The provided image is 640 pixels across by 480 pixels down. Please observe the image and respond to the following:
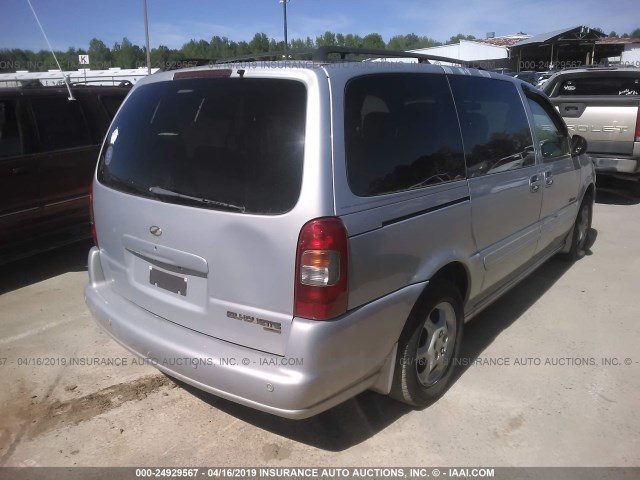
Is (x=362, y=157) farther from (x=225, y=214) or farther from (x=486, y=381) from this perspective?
(x=486, y=381)

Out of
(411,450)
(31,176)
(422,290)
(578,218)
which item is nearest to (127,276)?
(422,290)

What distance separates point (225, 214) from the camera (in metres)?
2.30

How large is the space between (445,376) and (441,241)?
0.92 metres

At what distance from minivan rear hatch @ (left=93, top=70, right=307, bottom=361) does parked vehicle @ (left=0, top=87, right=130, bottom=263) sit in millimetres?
2705

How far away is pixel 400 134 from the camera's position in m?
2.65

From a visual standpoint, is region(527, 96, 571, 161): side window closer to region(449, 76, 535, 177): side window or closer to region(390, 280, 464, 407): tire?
region(449, 76, 535, 177): side window

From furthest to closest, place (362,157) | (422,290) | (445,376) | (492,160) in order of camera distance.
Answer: (492,160) < (445,376) < (422,290) < (362,157)

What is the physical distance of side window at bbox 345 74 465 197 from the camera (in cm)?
236

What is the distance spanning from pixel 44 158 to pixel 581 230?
5593mm

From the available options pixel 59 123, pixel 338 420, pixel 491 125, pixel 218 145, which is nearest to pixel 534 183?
pixel 491 125

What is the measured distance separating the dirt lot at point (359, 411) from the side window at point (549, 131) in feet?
4.46

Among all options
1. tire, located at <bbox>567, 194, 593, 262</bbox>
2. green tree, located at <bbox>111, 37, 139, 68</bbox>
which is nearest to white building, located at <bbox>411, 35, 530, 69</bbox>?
green tree, located at <bbox>111, 37, 139, 68</bbox>

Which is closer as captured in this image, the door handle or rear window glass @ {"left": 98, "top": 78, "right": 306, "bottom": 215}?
rear window glass @ {"left": 98, "top": 78, "right": 306, "bottom": 215}

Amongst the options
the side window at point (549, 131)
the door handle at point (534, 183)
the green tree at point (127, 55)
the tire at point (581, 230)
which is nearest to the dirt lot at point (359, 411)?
the door handle at point (534, 183)
